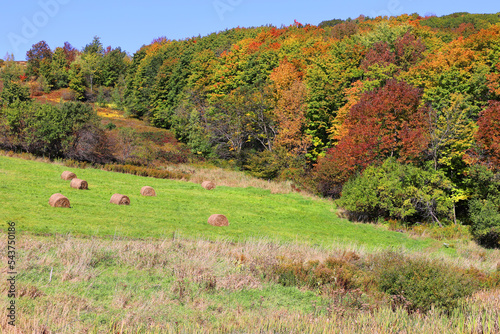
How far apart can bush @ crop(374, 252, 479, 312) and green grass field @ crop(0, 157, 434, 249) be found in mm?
7442

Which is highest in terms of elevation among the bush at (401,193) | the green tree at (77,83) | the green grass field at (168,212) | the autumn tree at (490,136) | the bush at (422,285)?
the green tree at (77,83)

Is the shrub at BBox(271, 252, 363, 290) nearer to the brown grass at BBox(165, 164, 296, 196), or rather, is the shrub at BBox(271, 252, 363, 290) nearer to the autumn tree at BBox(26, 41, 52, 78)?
the brown grass at BBox(165, 164, 296, 196)

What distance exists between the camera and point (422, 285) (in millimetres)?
11719

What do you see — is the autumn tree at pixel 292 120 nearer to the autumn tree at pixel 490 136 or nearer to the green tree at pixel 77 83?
the autumn tree at pixel 490 136

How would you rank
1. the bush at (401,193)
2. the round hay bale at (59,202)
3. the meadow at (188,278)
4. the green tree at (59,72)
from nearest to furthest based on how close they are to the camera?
1. the meadow at (188,278)
2. the round hay bale at (59,202)
3. the bush at (401,193)
4. the green tree at (59,72)

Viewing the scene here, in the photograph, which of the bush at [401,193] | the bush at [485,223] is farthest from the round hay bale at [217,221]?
the bush at [485,223]

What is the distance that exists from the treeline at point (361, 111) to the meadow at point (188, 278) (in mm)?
7327

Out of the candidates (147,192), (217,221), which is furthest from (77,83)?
(217,221)

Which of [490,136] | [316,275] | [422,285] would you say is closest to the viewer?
[422,285]

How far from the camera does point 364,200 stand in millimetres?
30641

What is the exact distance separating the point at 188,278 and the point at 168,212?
12615mm

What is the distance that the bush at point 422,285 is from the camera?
37.2 feet

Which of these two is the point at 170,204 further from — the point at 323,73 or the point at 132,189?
the point at 323,73

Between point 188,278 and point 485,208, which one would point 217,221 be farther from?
point 485,208
